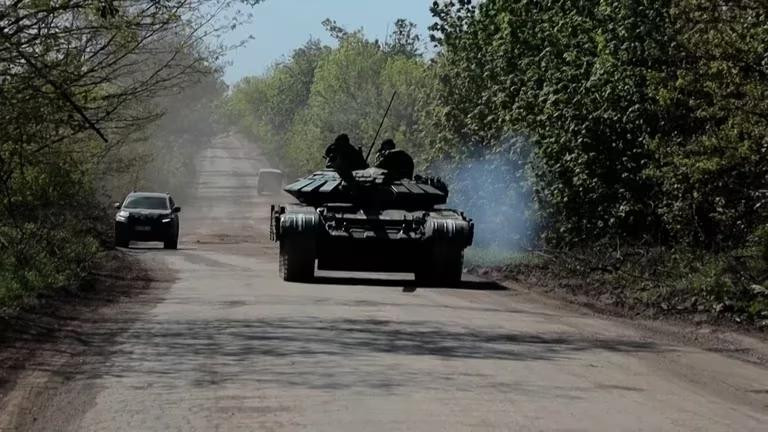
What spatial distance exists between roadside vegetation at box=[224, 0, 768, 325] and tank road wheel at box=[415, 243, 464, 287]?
6.62 ft

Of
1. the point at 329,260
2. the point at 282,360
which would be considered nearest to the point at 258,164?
the point at 329,260

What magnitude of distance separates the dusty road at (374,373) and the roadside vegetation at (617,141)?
2766 millimetres

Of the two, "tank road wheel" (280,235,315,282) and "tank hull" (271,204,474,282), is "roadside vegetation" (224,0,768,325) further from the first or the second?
"tank road wheel" (280,235,315,282)

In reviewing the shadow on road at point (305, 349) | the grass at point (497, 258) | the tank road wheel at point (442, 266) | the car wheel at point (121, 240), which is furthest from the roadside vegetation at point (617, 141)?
the car wheel at point (121, 240)

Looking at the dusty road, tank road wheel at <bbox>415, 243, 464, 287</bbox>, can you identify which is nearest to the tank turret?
tank road wheel at <bbox>415, 243, 464, 287</bbox>

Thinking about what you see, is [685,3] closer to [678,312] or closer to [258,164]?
[678,312]

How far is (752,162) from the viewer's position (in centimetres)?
1786

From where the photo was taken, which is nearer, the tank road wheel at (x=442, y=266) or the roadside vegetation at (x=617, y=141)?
the roadside vegetation at (x=617, y=141)

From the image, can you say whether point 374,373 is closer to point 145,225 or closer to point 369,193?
point 369,193

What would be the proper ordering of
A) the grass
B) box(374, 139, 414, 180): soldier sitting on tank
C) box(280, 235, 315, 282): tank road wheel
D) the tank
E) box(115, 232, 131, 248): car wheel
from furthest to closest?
box(115, 232, 131, 248): car wheel, the grass, box(374, 139, 414, 180): soldier sitting on tank, the tank, box(280, 235, 315, 282): tank road wheel

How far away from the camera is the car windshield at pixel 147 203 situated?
37562 millimetres

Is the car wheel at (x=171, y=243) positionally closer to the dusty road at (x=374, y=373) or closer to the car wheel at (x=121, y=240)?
the car wheel at (x=121, y=240)

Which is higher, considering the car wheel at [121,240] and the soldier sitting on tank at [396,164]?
the soldier sitting on tank at [396,164]

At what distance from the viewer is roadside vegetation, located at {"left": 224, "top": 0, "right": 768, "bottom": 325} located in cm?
1794
